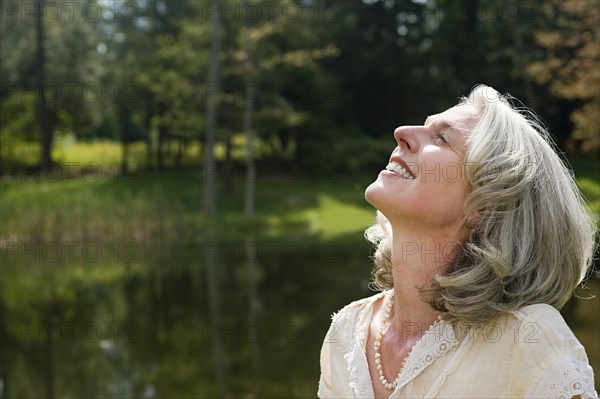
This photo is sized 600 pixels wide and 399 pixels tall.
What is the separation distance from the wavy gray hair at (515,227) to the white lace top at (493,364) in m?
0.04

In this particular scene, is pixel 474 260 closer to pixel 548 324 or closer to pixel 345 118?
pixel 548 324

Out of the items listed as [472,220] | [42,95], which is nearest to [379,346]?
[472,220]

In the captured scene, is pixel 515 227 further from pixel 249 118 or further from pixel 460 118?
pixel 249 118

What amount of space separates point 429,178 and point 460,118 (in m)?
0.11

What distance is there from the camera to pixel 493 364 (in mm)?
1185

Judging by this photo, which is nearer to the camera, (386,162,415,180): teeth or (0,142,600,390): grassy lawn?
(386,162,415,180): teeth

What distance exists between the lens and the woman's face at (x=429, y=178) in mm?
1258

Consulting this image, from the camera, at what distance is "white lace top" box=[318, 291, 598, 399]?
111cm

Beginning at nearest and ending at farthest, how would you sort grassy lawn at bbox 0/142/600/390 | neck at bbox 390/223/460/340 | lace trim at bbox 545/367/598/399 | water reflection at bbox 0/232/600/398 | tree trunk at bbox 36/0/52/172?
lace trim at bbox 545/367/598/399 < neck at bbox 390/223/460/340 < water reflection at bbox 0/232/600/398 < grassy lawn at bbox 0/142/600/390 < tree trunk at bbox 36/0/52/172

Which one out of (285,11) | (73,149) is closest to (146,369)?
(285,11)

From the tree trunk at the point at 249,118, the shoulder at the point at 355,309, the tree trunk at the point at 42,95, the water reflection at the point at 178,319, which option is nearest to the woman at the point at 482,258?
the shoulder at the point at 355,309

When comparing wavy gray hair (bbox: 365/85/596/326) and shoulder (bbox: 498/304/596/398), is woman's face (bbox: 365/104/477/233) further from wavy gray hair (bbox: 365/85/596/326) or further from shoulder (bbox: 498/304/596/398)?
shoulder (bbox: 498/304/596/398)

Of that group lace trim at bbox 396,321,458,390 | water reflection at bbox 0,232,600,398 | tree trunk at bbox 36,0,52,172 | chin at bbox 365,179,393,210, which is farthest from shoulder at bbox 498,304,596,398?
tree trunk at bbox 36,0,52,172

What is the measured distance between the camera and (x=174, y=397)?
13.8 feet
